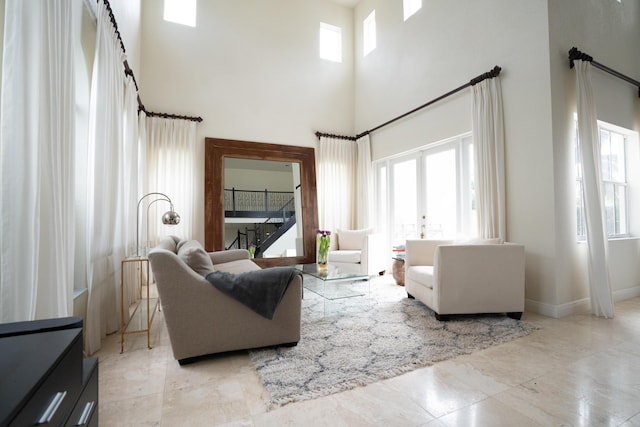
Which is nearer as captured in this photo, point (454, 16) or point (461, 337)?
point (461, 337)

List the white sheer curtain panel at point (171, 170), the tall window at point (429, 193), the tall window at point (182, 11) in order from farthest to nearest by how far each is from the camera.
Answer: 1. the tall window at point (182, 11)
2. the white sheer curtain panel at point (171, 170)
3. the tall window at point (429, 193)

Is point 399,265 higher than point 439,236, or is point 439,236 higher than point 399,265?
point 439,236

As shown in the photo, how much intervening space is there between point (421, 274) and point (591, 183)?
1885 mm

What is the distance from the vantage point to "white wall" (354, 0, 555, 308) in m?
2.92

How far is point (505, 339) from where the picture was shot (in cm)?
228

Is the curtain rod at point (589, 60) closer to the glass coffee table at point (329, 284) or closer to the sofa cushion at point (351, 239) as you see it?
the glass coffee table at point (329, 284)

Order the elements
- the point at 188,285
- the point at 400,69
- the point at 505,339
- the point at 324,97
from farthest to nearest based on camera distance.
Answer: the point at 324,97 → the point at 400,69 → the point at 505,339 → the point at 188,285

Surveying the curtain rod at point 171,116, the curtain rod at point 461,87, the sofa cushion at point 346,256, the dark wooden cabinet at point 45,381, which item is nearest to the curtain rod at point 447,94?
the curtain rod at point 461,87

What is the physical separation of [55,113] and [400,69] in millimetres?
4617

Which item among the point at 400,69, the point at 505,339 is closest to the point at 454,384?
the point at 505,339

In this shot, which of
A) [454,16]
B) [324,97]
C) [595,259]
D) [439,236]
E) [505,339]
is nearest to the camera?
[505,339]

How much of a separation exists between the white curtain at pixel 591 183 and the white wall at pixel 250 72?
3.74m

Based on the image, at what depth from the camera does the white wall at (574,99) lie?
288 centimetres

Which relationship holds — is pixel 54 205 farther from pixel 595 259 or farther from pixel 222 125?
pixel 595 259
